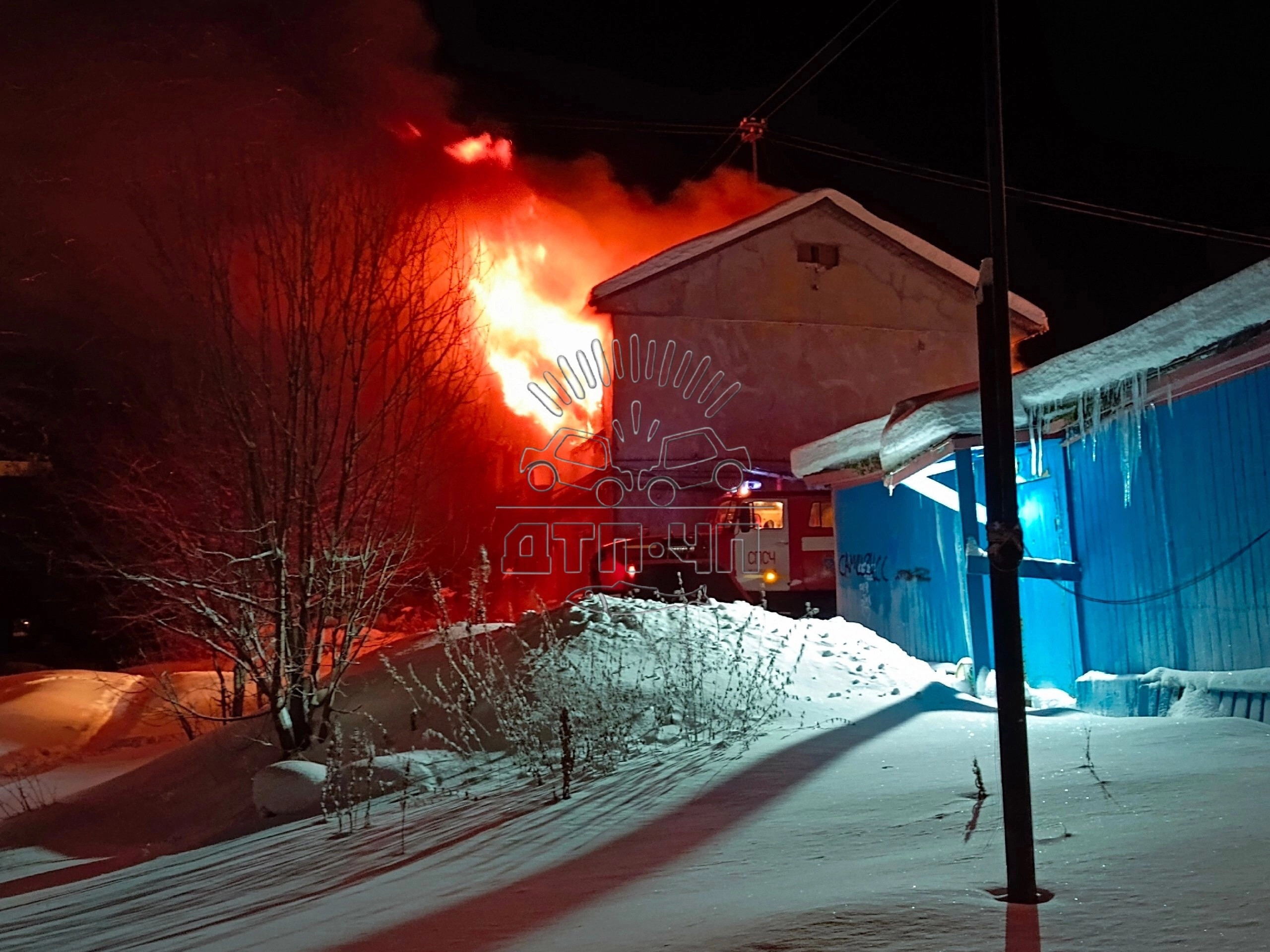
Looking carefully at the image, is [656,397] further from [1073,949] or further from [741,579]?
[1073,949]

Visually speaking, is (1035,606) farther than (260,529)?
Yes

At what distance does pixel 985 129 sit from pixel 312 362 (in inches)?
232

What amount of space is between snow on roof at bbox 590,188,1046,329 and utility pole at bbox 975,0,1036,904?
17.4 meters

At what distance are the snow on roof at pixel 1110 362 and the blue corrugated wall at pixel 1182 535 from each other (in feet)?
1.72

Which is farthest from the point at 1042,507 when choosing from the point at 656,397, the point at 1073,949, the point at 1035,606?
the point at 656,397

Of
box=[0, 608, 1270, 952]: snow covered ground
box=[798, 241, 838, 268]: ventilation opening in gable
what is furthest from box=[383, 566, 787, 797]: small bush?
box=[798, 241, 838, 268]: ventilation opening in gable

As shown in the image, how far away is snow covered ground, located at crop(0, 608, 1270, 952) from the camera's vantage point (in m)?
3.61

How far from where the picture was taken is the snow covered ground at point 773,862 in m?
3.61

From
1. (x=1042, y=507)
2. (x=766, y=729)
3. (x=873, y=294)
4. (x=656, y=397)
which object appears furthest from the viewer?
(x=873, y=294)

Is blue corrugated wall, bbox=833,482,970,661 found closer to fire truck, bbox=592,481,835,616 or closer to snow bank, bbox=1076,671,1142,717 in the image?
snow bank, bbox=1076,671,1142,717

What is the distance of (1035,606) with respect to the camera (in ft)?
33.9

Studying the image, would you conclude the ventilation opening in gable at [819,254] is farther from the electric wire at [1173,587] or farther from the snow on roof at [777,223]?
the electric wire at [1173,587]

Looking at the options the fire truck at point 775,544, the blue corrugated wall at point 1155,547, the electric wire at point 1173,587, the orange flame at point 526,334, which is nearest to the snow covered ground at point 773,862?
the blue corrugated wall at point 1155,547

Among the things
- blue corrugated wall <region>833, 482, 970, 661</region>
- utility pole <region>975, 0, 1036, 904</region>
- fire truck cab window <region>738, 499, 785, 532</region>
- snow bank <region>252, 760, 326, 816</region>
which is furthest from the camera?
fire truck cab window <region>738, 499, 785, 532</region>
